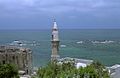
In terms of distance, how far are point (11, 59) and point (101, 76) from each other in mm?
25801

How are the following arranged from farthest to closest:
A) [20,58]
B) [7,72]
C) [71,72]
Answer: [20,58], [7,72], [71,72]

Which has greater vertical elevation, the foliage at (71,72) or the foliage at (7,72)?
the foliage at (71,72)

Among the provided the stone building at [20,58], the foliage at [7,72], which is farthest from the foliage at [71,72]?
the stone building at [20,58]

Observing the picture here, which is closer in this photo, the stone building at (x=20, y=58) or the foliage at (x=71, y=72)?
the foliage at (x=71, y=72)

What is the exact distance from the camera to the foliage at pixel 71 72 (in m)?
21.8

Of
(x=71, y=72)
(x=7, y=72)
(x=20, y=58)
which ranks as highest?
(x=71, y=72)

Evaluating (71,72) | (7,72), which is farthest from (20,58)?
(71,72)

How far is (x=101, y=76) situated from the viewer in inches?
926

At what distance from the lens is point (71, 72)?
21.9 meters

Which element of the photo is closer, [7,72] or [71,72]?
[71,72]

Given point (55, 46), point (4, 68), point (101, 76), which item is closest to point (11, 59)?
point (55, 46)

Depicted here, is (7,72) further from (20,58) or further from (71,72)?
(20,58)

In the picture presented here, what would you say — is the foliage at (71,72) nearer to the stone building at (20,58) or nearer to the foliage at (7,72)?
the foliage at (7,72)

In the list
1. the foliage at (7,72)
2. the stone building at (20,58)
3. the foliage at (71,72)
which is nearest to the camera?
the foliage at (71,72)
